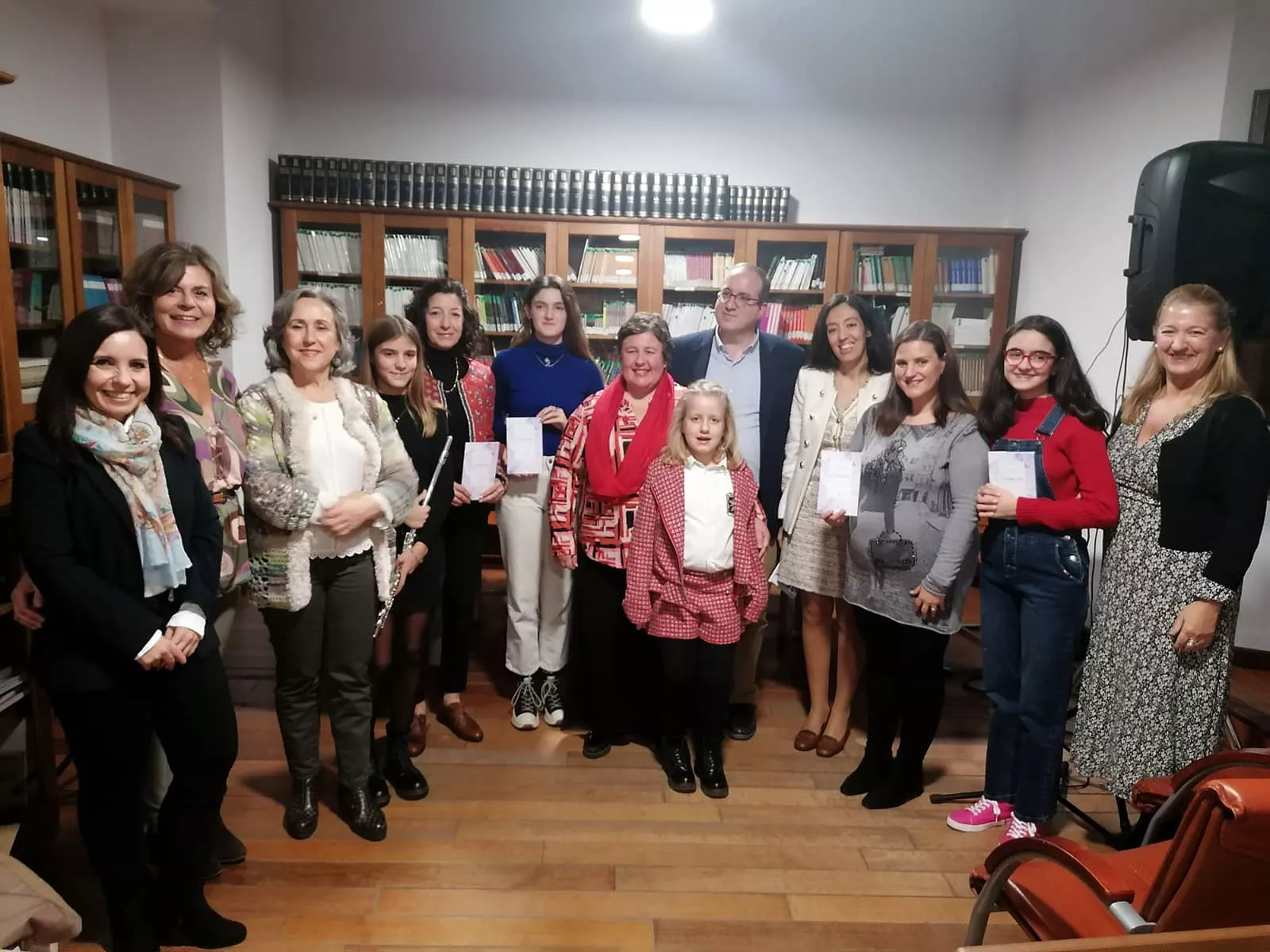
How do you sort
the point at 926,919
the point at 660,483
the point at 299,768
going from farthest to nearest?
the point at 660,483, the point at 299,768, the point at 926,919

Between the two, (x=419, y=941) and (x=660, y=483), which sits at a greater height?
(x=660, y=483)

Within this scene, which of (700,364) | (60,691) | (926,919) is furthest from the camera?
(700,364)

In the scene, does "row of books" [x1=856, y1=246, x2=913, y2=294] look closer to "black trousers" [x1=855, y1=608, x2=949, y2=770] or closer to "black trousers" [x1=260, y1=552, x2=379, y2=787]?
"black trousers" [x1=855, y1=608, x2=949, y2=770]

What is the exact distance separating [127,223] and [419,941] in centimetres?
338

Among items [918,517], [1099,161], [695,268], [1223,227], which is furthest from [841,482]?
[1099,161]

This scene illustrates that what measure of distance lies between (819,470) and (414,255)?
2.96 metres

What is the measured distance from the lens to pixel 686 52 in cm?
488

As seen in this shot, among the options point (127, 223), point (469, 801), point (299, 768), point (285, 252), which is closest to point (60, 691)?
point (299, 768)

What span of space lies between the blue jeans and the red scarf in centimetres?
98

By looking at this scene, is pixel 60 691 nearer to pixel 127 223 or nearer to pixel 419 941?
pixel 419 941

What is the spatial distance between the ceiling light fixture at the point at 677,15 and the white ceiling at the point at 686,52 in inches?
2.4

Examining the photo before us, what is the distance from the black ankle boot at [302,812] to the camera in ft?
7.29

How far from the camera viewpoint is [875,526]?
2344 mm

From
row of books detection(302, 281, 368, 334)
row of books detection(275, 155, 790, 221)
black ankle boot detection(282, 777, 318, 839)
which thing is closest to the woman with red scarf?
black ankle boot detection(282, 777, 318, 839)
